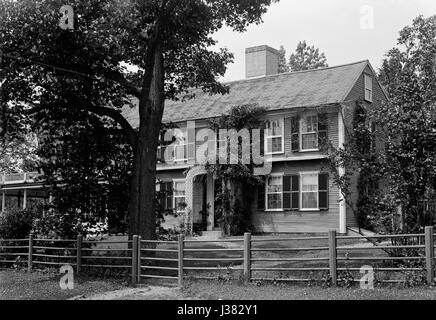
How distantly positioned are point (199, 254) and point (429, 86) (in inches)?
404

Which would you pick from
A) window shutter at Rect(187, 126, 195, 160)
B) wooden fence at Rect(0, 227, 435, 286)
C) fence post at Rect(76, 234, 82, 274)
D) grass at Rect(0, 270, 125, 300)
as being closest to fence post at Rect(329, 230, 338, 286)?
wooden fence at Rect(0, 227, 435, 286)

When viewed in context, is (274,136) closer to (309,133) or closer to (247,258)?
(309,133)

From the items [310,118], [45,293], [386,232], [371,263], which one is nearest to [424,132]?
[386,232]

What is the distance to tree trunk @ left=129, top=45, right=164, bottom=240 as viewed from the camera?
16953 mm

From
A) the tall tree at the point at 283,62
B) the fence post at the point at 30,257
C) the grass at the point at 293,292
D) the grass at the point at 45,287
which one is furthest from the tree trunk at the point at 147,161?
the tall tree at the point at 283,62

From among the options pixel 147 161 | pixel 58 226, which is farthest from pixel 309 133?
pixel 58 226

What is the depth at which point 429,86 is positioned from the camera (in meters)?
13.2

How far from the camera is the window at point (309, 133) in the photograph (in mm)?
25391

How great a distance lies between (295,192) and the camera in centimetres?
2575

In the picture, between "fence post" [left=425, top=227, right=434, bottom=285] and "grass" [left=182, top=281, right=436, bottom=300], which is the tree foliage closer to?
"fence post" [left=425, top=227, right=434, bottom=285]

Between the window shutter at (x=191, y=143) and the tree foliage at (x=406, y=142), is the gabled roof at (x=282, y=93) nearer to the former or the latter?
the window shutter at (x=191, y=143)

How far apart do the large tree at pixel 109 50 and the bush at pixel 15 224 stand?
3.56 metres

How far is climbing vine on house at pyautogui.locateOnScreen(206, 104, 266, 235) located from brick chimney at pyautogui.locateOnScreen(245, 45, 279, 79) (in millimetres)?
6042

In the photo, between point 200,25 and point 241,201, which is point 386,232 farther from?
point 241,201
